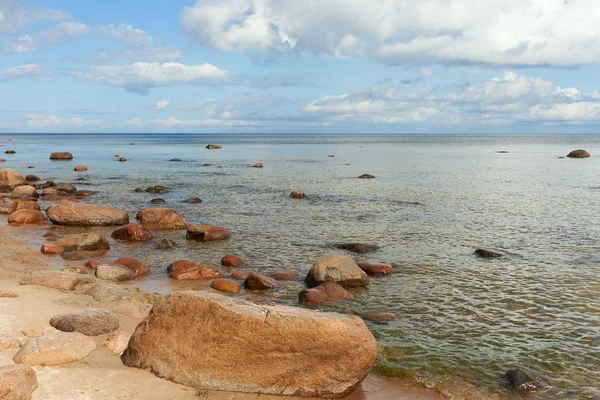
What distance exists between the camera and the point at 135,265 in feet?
50.7

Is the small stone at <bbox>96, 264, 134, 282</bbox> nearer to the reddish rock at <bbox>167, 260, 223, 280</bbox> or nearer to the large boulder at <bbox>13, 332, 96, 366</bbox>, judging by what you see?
the reddish rock at <bbox>167, 260, 223, 280</bbox>

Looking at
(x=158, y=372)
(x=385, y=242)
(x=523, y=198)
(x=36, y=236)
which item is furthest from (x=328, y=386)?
(x=523, y=198)

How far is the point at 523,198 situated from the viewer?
32.0m

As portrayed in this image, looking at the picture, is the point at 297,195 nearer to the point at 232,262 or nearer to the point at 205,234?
the point at 205,234

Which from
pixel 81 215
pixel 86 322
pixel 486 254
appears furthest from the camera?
pixel 81 215

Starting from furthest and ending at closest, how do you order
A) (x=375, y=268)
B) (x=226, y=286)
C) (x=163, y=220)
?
(x=163, y=220) → (x=375, y=268) → (x=226, y=286)

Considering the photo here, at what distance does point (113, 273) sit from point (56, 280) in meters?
1.92

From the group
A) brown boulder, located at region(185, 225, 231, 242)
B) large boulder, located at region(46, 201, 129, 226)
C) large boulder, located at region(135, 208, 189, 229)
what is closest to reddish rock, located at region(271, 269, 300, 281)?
brown boulder, located at region(185, 225, 231, 242)

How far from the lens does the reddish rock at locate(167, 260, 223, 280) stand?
1473cm

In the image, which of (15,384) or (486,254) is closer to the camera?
(15,384)

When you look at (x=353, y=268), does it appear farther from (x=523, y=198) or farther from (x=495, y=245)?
(x=523, y=198)

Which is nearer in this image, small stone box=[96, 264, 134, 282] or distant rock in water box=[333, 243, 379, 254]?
small stone box=[96, 264, 134, 282]

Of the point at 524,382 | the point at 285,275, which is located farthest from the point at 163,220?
the point at 524,382

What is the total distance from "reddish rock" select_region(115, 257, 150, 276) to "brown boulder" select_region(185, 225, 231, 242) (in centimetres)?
408
